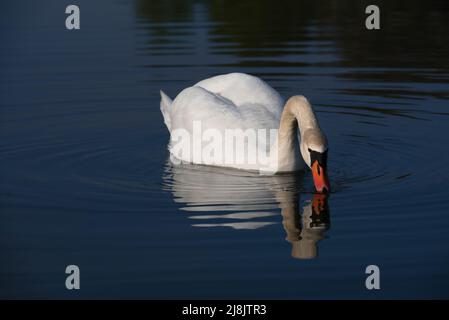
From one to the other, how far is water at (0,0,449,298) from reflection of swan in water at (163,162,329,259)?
3 cm

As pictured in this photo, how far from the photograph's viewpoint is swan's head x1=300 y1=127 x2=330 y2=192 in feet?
37.8

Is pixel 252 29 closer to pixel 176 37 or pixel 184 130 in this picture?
pixel 176 37

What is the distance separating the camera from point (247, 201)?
11672 mm

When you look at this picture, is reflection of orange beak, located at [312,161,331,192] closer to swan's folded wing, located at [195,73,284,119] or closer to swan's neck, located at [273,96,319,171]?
swan's neck, located at [273,96,319,171]

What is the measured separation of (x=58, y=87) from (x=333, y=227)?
945 cm

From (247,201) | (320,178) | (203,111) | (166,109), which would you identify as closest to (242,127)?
(203,111)

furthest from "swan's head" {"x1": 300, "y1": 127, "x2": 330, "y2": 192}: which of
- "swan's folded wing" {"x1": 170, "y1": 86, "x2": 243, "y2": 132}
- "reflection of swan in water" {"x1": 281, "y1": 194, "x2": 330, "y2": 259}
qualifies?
"swan's folded wing" {"x1": 170, "y1": 86, "x2": 243, "y2": 132}

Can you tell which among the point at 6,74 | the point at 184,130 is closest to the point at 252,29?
the point at 6,74

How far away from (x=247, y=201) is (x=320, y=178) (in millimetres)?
832

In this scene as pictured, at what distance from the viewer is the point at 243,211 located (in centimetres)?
1122

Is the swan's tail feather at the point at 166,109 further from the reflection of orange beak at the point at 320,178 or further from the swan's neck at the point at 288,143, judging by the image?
the reflection of orange beak at the point at 320,178

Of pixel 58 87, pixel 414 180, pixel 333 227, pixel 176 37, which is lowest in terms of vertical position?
→ pixel 333 227

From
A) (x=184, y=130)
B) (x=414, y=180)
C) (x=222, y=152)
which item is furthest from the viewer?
(x=184, y=130)

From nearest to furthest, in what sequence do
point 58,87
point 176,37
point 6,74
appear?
point 58,87
point 6,74
point 176,37
